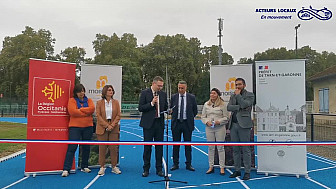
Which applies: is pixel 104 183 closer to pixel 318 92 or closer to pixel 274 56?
pixel 318 92

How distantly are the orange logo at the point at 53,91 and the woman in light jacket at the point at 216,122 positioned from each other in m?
3.02

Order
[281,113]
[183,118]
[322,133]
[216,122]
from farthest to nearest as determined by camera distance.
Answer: [322,133] → [183,118] → [216,122] → [281,113]

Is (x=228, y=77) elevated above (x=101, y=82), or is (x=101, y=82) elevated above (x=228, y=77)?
(x=228, y=77)

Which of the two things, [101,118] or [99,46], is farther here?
[99,46]

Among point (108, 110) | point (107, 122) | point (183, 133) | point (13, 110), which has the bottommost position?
point (13, 110)

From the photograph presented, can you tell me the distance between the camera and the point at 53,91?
19.0 ft

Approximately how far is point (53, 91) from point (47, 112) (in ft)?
1.42

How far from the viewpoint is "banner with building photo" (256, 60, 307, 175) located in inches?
222

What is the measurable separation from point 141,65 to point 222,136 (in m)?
23.2


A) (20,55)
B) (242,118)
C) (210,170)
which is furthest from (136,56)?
(242,118)

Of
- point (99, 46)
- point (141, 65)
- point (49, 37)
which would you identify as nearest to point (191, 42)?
point (141, 65)

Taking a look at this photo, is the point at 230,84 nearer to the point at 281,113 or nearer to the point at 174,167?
the point at 281,113

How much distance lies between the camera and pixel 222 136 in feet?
19.5

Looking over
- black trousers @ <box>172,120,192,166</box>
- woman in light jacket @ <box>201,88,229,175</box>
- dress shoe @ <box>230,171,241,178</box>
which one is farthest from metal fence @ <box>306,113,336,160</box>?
black trousers @ <box>172,120,192,166</box>
